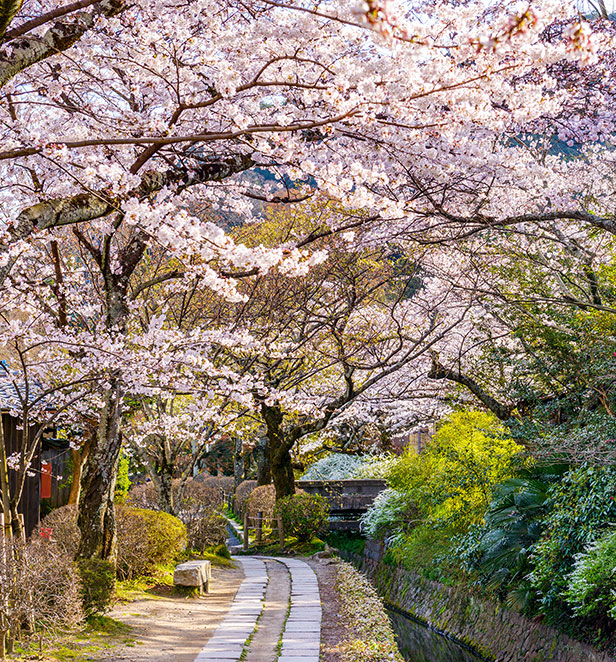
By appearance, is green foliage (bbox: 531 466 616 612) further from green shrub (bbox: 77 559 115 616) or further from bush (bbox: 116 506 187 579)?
bush (bbox: 116 506 187 579)

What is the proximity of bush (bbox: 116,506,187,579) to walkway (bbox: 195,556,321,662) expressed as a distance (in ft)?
4.78

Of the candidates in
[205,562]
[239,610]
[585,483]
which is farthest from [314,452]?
[585,483]

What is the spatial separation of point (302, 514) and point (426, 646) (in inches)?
288

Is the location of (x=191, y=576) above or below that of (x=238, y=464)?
below

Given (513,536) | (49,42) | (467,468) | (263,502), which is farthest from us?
(263,502)

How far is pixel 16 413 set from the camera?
9.70 meters

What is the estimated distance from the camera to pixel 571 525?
794 centimetres

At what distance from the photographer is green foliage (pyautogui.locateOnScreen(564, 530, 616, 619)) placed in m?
6.69

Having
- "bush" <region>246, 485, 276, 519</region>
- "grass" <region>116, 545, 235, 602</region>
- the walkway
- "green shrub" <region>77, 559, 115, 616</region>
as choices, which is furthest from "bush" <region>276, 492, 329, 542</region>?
"green shrub" <region>77, 559, 115, 616</region>

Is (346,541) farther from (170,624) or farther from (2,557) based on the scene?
(2,557)

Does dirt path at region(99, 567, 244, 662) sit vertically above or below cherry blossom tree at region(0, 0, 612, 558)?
below

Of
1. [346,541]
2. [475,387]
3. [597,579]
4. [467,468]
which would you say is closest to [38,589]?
[597,579]

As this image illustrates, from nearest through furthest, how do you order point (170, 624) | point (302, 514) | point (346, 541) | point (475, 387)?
point (170, 624) < point (475, 387) < point (302, 514) < point (346, 541)

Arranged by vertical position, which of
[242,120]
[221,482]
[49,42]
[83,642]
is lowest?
[83,642]
